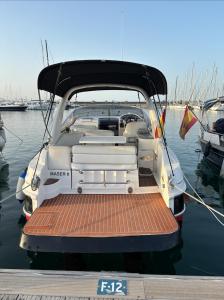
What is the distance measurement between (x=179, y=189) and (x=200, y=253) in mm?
1421

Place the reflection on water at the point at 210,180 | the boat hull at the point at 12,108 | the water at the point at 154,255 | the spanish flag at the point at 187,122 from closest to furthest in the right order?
1. the water at the point at 154,255
2. the spanish flag at the point at 187,122
3. the reflection on water at the point at 210,180
4. the boat hull at the point at 12,108

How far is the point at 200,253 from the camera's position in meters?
5.55

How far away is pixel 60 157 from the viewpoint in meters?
5.94

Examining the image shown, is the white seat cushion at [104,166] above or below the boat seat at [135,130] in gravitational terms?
below

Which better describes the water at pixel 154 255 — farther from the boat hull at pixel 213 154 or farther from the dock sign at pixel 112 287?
the boat hull at pixel 213 154

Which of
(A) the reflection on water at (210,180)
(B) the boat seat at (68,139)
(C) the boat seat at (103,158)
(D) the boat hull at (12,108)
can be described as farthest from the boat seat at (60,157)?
(D) the boat hull at (12,108)

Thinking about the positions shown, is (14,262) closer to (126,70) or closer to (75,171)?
(75,171)

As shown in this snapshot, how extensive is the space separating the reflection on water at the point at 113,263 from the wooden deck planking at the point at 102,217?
0.52m

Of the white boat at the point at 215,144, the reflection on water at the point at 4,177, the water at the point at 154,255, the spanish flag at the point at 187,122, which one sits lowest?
the reflection on water at the point at 4,177

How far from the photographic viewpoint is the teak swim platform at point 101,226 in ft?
13.2

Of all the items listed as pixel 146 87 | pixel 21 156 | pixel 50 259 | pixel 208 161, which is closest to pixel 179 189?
pixel 50 259

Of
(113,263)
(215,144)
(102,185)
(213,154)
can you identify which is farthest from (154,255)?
(213,154)

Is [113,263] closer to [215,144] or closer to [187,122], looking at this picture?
[187,122]

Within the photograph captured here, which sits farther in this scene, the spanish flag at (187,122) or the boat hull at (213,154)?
the boat hull at (213,154)
